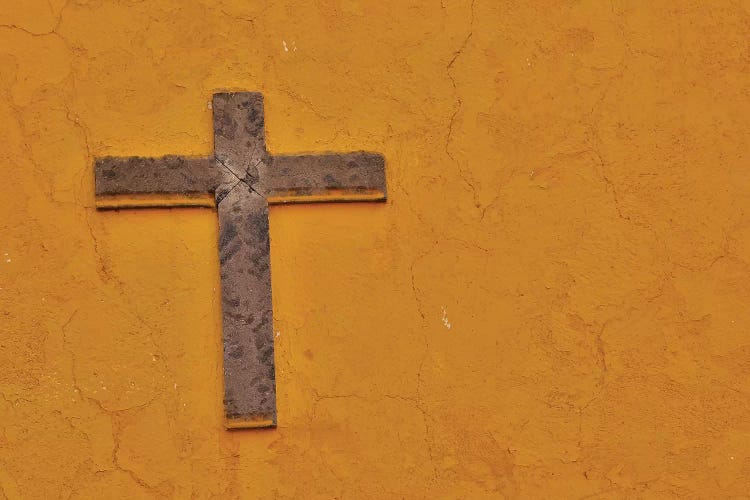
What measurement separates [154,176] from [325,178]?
1.67ft

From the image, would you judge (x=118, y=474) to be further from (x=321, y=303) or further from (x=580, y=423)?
(x=580, y=423)

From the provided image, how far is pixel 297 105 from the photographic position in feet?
12.6

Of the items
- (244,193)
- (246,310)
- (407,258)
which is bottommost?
(246,310)

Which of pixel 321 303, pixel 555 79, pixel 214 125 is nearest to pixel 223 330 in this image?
pixel 321 303

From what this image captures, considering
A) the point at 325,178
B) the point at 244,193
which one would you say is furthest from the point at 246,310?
the point at 325,178

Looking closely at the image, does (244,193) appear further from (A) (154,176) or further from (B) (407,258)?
(B) (407,258)

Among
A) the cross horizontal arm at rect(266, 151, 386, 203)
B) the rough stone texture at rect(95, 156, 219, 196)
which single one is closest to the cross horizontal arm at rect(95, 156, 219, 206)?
the rough stone texture at rect(95, 156, 219, 196)

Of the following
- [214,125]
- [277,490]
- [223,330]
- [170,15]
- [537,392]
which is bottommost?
[277,490]

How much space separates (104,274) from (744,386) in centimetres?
196

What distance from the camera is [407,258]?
3812mm

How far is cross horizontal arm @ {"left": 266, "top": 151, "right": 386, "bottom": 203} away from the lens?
12.4ft

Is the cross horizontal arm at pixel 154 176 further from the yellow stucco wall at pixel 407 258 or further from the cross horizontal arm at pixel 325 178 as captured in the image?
the cross horizontal arm at pixel 325 178

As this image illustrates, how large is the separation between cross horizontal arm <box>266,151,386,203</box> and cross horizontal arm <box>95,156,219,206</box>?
19 centimetres

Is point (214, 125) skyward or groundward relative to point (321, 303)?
skyward
